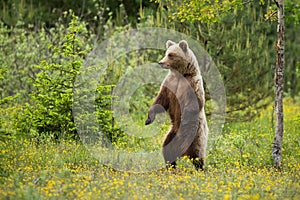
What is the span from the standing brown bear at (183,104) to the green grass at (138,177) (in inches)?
12.7

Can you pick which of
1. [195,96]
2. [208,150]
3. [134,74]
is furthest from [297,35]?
[195,96]

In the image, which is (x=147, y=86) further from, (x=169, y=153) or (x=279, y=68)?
(x=279, y=68)

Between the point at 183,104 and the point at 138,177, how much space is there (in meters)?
1.26

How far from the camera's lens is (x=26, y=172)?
626cm

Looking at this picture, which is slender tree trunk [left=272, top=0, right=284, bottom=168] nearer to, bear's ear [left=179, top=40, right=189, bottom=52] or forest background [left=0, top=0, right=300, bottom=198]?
forest background [left=0, top=0, right=300, bottom=198]

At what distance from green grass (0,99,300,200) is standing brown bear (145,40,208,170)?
322 mm

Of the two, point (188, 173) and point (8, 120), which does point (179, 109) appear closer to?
point (188, 173)

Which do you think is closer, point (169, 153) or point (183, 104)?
point (183, 104)

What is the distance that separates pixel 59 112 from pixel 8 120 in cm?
186

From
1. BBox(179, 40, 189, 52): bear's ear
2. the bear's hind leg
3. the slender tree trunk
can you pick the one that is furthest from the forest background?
the bear's hind leg

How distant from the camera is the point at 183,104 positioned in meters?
6.92

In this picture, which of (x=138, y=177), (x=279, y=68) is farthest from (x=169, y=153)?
(x=279, y=68)

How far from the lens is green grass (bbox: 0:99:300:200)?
5.16 metres

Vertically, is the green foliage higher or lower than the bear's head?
lower
